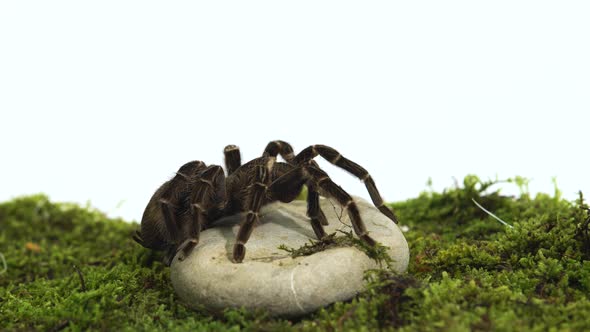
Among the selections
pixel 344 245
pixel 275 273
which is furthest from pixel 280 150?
pixel 275 273

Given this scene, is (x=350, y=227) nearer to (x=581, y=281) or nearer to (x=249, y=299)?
(x=249, y=299)

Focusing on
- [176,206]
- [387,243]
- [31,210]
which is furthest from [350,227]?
[31,210]

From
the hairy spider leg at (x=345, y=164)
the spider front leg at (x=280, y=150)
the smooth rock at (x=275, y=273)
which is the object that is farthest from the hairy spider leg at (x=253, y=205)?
the spider front leg at (x=280, y=150)

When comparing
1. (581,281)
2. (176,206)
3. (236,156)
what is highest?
(236,156)

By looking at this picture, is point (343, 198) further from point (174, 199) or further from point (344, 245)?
point (174, 199)

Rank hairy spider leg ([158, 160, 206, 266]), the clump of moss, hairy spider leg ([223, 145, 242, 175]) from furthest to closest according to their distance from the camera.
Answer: hairy spider leg ([223, 145, 242, 175]) → hairy spider leg ([158, 160, 206, 266]) → the clump of moss

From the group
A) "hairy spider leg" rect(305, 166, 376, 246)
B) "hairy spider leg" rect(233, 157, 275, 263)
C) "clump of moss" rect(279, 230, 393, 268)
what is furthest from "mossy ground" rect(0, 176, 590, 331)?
"hairy spider leg" rect(233, 157, 275, 263)

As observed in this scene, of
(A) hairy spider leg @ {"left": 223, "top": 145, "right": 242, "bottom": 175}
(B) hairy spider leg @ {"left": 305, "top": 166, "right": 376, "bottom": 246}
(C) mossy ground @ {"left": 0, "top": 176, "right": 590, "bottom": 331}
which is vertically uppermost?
(A) hairy spider leg @ {"left": 223, "top": 145, "right": 242, "bottom": 175}

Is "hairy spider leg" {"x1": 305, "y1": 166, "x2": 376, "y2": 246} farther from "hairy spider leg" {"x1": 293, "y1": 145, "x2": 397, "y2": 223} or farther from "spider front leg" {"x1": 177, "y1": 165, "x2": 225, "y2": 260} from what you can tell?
"spider front leg" {"x1": 177, "y1": 165, "x2": 225, "y2": 260}
